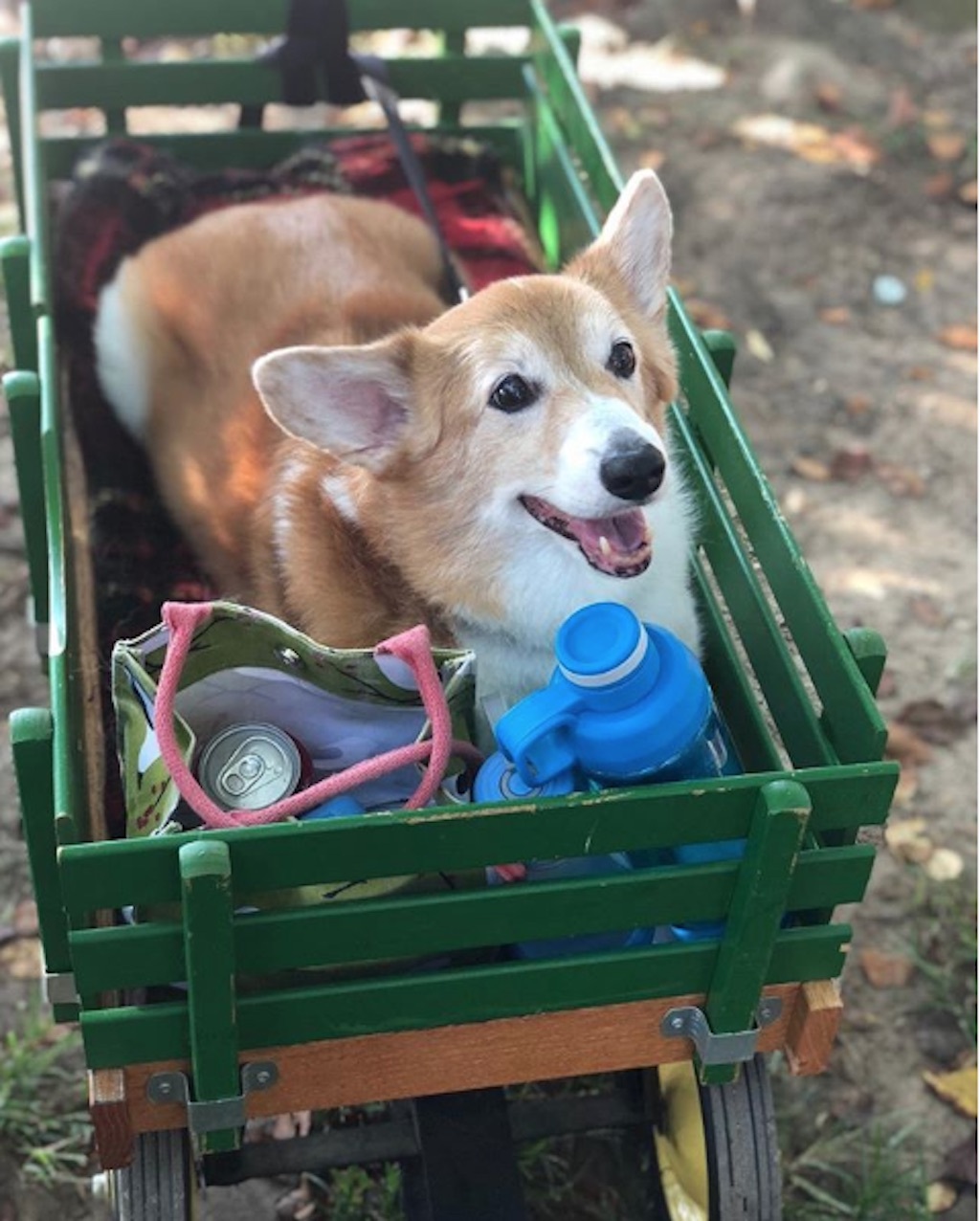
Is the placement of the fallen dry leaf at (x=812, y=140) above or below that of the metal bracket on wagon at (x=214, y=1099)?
below

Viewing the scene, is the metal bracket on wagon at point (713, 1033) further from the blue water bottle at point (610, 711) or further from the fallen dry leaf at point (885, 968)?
the fallen dry leaf at point (885, 968)

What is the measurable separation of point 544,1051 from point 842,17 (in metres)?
5.06

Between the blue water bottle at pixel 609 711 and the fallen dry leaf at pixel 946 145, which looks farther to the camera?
the fallen dry leaf at pixel 946 145

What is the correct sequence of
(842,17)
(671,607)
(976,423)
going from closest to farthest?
(671,607) → (976,423) → (842,17)

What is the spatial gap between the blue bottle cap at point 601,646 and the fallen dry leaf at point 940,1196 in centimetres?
129

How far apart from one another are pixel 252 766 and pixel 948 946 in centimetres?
163

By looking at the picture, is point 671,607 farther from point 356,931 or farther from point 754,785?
point 356,931

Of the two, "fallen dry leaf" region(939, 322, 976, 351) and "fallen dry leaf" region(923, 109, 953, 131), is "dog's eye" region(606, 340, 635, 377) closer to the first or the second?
"fallen dry leaf" region(939, 322, 976, 351)

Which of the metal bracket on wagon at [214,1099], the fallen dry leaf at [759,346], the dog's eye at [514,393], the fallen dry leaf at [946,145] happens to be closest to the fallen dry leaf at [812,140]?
the fallen dry leaf at [946,145]

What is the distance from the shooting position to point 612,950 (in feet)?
6.50

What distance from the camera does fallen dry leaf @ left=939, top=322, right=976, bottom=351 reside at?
4.68 m

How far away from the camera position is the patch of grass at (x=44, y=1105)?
2.65 metres

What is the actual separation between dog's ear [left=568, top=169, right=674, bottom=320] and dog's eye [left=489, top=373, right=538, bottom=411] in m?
0.32

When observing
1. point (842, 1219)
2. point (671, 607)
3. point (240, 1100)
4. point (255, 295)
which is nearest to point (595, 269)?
point (671, 607)
